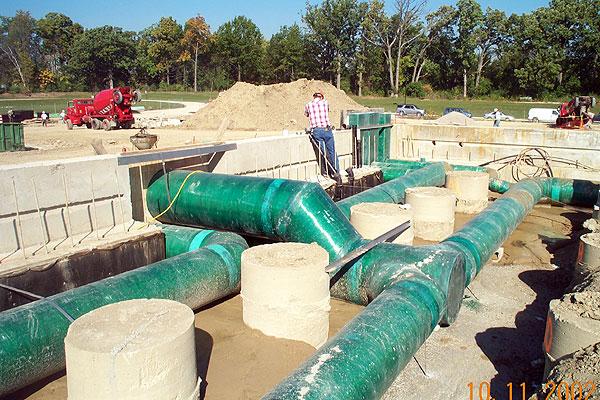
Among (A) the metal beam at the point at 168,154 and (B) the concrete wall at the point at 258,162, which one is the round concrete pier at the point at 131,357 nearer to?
(A) the metal beam at the point at 168,154

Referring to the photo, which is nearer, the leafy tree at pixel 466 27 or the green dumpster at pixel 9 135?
the green dumpster at pixel 9 135

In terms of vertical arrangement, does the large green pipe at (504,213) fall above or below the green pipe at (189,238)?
below

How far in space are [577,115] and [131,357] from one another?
22.7 meters

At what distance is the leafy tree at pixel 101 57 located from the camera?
234 ft

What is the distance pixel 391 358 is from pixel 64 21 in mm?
94994

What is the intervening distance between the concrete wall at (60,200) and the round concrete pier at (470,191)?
26.3 ft

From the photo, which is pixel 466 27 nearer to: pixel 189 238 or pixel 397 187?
pixel 397 187

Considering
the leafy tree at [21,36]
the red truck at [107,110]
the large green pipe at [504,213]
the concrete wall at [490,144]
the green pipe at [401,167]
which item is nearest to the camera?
the large green pipe at [504,213]

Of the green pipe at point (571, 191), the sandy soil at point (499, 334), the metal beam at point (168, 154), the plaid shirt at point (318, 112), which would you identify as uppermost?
the plaid shirt at point (318, 112)

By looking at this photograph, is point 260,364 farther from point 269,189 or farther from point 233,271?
point 269,189

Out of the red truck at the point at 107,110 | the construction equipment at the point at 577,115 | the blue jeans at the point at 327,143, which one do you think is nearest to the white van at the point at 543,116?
the construction equipment at the point at 577,115

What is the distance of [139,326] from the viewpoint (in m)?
4.00

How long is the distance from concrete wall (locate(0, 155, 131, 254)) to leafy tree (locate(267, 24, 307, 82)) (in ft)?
212

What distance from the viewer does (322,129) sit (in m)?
12.8
